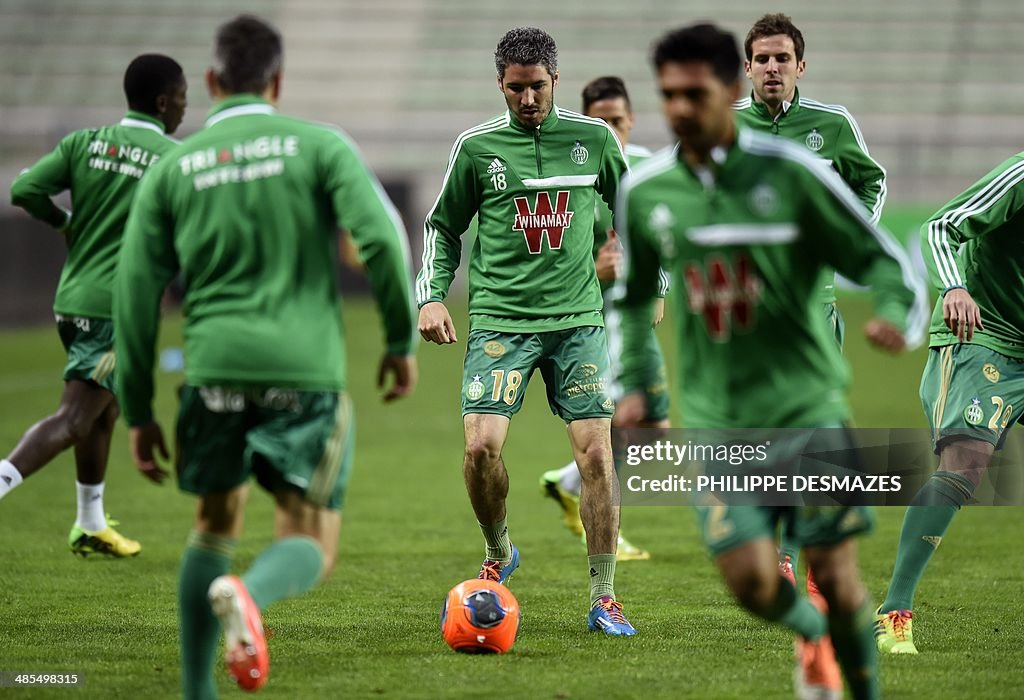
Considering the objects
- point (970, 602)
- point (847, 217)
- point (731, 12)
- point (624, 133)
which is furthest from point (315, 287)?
point (731, 12)

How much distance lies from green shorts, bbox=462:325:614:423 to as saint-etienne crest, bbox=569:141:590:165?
2.59 feet

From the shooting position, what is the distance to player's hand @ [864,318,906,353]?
4125 mm

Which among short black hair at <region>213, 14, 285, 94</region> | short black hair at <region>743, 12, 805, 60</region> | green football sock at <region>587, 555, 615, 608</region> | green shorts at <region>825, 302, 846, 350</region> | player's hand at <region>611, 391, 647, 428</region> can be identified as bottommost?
green football sock at <region>587, 555, 615, 608</region>

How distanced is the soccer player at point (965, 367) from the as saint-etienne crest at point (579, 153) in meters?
1.60

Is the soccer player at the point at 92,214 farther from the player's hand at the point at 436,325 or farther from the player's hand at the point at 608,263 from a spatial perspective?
the player's hand at the point at 608,263

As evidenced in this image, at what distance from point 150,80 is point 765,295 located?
411 cm

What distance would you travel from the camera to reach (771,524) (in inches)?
171

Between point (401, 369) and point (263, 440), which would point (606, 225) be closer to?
point (401, 369)

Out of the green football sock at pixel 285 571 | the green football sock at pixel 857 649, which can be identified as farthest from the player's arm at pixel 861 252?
the green football sock at pixel 285 571

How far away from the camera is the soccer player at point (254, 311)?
173 inches

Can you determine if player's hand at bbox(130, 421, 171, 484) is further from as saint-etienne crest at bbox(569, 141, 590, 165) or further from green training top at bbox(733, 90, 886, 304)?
green training top at bbox(733, 90, 886, 304)

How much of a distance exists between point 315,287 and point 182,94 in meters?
3.27

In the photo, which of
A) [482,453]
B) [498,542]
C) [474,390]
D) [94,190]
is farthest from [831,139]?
[94,190]

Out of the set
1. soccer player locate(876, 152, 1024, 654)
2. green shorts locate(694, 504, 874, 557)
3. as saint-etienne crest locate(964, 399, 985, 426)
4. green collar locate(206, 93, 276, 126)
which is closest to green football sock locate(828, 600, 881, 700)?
green shorts locate(694, 504, 874, 557)
